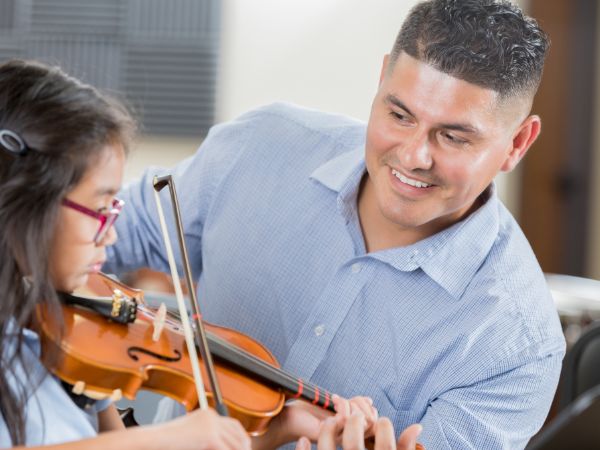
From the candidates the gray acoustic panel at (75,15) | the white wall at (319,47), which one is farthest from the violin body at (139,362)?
the gray acoustic panel at (75,15)

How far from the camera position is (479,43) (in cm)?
127

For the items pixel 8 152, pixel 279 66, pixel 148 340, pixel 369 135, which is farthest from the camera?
pixel 279 66

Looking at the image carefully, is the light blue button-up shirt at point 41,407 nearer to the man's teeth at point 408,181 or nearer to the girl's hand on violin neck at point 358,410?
the girl's hand on violin neck at point 358,410

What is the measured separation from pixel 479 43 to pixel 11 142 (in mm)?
640

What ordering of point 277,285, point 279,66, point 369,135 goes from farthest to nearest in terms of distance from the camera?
point 279,66 → point 277,285 → point 369,135

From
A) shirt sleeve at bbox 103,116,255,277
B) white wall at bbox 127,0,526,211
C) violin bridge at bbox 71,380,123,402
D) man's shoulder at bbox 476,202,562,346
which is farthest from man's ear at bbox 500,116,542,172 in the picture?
white wall at bbox 127,0,526,211

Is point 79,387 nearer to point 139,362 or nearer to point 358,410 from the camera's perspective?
point 139,362

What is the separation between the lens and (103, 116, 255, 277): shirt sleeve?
1.50m

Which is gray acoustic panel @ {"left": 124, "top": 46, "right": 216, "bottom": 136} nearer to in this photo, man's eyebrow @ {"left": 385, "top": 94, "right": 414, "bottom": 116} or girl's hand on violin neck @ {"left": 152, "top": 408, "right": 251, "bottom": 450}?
man's eyebrow @ {"left": 385, "top": 94, "right": 414, "bottom": 116}

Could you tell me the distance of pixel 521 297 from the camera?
1352 mm

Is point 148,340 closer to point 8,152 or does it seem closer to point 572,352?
point 8,152

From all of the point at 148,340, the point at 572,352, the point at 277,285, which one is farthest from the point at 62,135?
the point at 572,352

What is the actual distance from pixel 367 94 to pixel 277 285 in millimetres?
2289

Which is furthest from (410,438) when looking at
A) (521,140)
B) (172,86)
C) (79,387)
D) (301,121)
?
(172,86)
